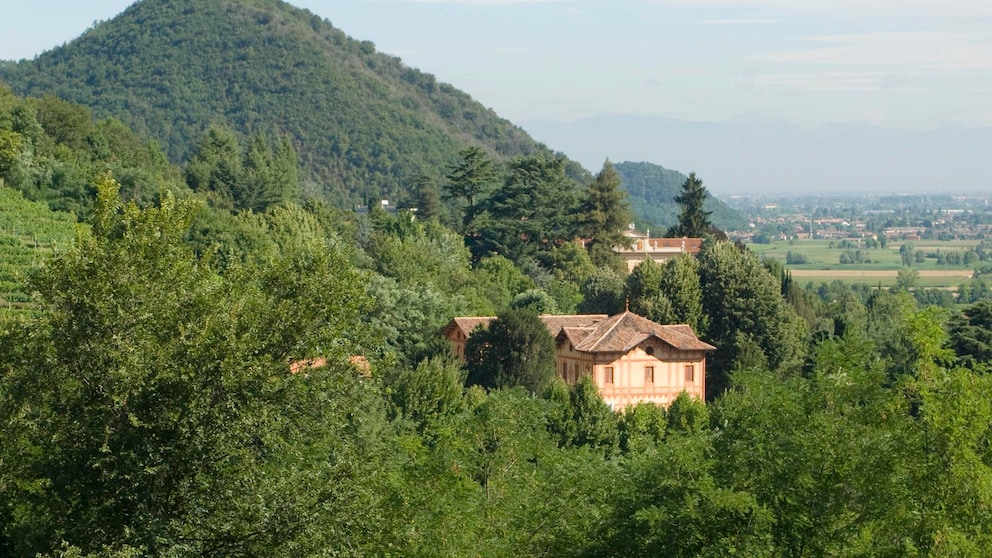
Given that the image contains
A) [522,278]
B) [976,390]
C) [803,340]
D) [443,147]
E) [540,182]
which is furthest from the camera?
[443,147]

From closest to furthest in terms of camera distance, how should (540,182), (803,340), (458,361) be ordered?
(458,361)
(803,340)
(540,182)

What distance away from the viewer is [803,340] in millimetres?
59281

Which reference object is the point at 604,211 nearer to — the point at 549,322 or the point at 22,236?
the point at 549,322

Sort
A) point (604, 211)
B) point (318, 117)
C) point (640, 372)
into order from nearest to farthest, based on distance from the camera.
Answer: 1. point (640, 372)
2. point (604, 211)
3. point (318, 117)

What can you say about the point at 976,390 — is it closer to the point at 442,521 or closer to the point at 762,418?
the point at 762,418

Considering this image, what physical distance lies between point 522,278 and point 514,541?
1985 inches

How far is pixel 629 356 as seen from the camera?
170 ft

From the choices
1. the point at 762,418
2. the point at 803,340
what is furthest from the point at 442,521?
the point at 803,340

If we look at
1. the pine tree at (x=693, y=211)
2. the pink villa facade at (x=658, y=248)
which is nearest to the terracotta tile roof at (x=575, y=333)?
the pink villa facade at (x=658, y=248)

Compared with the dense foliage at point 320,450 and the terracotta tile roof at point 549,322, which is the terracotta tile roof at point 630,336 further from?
the dense foliage at point 320,450

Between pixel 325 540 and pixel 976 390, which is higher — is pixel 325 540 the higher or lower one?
the lower one

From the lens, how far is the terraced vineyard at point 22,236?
3931 centimetres

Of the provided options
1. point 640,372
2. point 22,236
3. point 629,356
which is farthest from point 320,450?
point 640,372

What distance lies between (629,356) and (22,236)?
19869 millimetres
